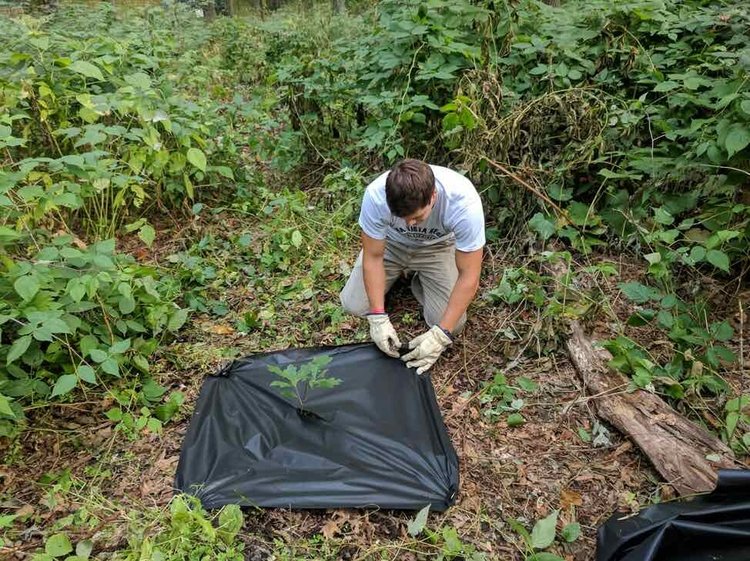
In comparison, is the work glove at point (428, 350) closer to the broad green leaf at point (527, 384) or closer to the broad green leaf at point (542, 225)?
the broad green leaf at point (527, 384)

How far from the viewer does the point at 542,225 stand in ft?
8.81

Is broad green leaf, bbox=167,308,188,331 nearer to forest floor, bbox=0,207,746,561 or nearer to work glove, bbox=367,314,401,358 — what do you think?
forest floor, bbox=0,207,746,561

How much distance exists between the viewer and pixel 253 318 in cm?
276

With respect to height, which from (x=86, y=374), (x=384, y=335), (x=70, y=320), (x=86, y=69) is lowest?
(x=384, y=335)

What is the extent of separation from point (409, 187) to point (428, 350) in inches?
30.7

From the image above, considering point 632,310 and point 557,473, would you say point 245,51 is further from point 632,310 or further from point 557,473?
point 557,473

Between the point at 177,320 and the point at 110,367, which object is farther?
the point at 177,320

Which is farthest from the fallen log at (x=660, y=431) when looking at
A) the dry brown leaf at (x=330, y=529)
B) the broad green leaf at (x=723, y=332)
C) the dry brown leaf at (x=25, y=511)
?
the dry brown leaf at (x=25, y=511)

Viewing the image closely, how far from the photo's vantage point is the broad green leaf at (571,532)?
1.71 metres

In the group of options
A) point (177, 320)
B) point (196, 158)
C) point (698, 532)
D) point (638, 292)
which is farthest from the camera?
point (196, 158)

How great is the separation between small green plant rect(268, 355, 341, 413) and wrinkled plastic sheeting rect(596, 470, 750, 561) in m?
1.12

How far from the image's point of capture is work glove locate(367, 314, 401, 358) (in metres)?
2.42

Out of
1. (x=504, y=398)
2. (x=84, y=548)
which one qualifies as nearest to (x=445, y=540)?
(x=504, y=398)

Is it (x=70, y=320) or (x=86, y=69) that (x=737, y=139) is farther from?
(x=86, y=69)
